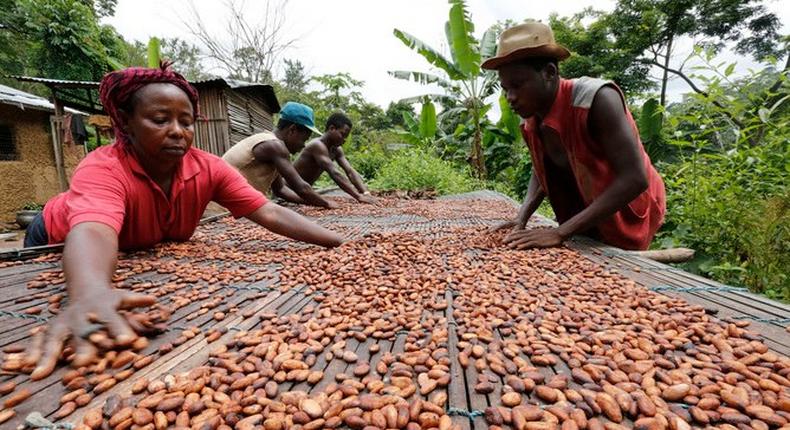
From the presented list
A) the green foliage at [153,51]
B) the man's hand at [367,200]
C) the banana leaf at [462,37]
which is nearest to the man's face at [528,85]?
the man's hand at [367,200]

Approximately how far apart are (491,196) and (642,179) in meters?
4.28

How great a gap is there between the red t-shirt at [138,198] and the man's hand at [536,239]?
1.46 m

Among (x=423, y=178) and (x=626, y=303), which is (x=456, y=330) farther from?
(x=423, y=178)

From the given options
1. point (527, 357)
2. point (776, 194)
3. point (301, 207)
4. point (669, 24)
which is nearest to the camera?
point (527, 357)

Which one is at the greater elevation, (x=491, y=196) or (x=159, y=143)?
(x=159, y=143)

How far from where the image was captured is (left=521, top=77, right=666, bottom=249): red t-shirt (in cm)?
207

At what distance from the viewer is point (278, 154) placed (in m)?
4.08

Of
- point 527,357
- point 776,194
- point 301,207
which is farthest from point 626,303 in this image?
point 301,207

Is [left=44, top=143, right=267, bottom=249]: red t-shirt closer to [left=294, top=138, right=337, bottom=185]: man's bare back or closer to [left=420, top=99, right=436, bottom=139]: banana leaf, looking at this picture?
[left=294, top=138, right=337, bottom=185]: man's bare back

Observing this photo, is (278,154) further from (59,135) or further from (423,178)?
(59,135)

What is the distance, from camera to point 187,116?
1838mm

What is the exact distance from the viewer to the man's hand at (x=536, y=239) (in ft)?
7.06

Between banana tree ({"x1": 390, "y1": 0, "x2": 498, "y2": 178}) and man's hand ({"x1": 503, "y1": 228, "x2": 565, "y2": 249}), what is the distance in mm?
5632

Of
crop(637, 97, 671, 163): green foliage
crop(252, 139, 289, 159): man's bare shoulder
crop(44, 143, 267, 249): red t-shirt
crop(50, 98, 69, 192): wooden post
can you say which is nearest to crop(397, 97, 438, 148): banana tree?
crop(637, 97, 671, 163): green foliage
